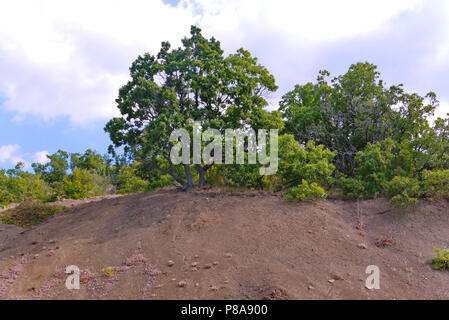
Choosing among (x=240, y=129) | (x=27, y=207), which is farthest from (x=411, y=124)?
(x=27, y=207)

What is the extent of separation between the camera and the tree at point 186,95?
12.3 m

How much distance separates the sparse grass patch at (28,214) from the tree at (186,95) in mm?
4577

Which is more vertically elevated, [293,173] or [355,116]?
[355,116]

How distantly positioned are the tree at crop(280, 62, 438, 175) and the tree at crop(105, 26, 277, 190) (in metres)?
2.80

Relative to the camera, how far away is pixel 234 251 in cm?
832

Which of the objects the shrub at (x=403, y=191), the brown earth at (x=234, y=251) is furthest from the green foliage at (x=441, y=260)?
the shrub at (x=403, y=191)

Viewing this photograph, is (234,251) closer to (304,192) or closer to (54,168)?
(304,192)

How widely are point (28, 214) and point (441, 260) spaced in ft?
48.8

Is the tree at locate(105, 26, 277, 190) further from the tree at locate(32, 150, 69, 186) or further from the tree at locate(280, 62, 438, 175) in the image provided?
the tree at locate(32, 150, 69, 186)

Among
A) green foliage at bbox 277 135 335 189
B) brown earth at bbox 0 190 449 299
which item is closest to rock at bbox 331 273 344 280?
brown earth at bbox 0 190 449 299

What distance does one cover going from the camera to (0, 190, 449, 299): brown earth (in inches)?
278

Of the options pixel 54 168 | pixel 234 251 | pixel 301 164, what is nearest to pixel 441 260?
pixel 234 251
